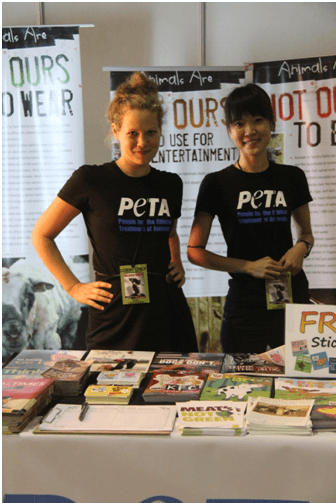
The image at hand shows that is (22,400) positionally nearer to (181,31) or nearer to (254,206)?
(254,206)

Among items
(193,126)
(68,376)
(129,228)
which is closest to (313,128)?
(193,126)

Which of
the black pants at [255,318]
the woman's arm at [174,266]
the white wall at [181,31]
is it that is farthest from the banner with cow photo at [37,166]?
the black pants at [255,318]

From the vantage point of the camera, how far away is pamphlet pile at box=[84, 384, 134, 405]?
61.6 inches

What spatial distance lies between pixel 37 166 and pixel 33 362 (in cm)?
216

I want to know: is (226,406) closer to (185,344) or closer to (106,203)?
(185,344)

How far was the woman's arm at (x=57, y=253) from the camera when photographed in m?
2.09

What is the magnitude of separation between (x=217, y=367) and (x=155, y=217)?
669mm

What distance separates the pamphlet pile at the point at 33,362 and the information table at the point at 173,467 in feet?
1.19

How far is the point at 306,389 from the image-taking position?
5.33 feet

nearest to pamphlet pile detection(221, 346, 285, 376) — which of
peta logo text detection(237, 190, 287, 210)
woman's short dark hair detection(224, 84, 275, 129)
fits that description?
peta logo text detection(237, 190, 287, 210)

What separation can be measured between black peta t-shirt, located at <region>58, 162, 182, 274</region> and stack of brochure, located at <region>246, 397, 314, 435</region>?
2.62 ft

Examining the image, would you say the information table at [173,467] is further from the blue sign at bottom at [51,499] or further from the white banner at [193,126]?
the white banner at [193,126]

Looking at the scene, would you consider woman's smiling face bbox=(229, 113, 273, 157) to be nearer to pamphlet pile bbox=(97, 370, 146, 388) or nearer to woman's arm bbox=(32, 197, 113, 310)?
woman's arm bbox=(32, 197, 113, 310)

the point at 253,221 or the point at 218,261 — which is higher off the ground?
the point at 253,221
